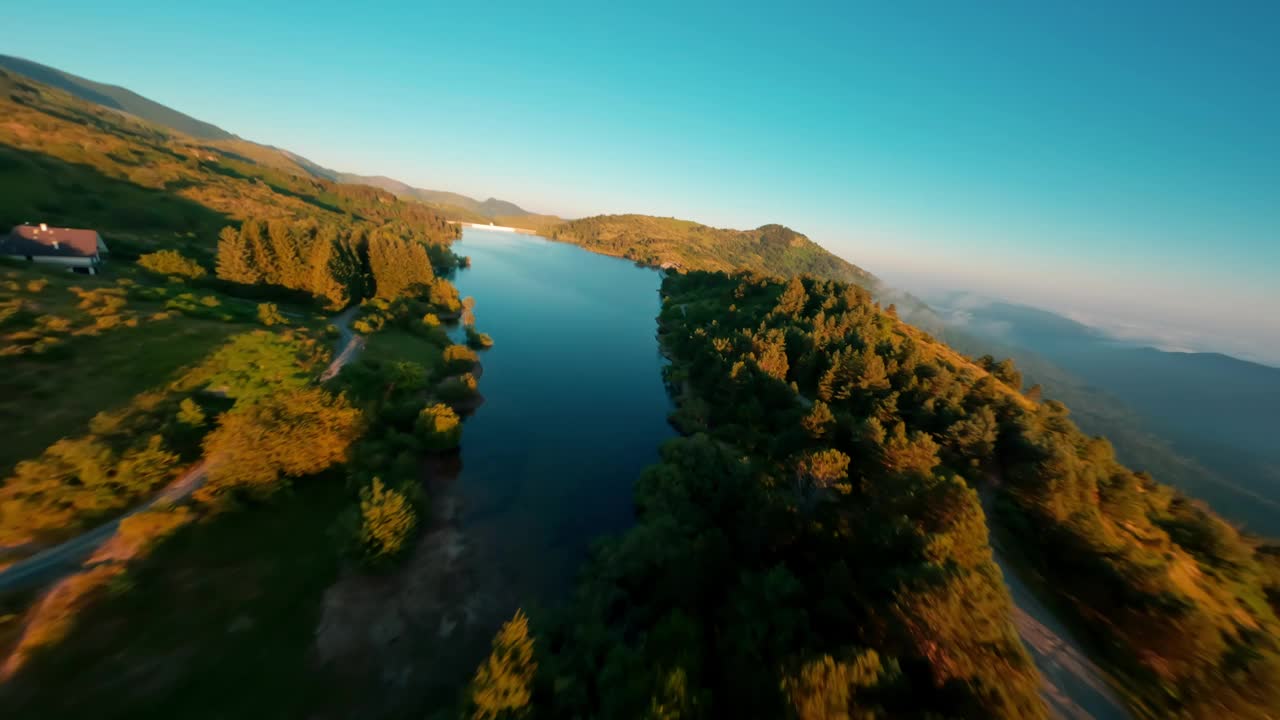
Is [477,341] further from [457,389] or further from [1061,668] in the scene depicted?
[1061,668]

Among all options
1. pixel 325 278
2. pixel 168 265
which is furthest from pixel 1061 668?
pixel 168 265

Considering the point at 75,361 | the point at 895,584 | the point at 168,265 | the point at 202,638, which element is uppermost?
the point at 895,584

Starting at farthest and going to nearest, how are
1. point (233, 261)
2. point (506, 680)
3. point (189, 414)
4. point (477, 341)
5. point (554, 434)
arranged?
point (477, 341), point (233, 261), point (554, 434), point (189, 414), point (506, 680)

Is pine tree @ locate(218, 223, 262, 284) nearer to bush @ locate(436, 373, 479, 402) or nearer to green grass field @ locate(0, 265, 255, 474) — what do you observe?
green grass field @ locate(0, 265, 255, 474)

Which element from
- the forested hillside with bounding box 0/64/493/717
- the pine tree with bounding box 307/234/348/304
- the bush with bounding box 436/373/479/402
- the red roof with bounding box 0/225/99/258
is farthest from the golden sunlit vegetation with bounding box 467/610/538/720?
the red roof with bounding box 0/225/99/258

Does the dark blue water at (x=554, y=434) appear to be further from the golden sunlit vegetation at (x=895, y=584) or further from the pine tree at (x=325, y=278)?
the pine tree at (x=325, y=278)

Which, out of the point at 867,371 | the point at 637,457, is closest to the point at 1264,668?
the point at 867,371

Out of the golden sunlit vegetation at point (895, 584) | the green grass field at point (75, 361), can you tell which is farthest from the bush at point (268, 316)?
the golden sunlit vegetation at point (895, 584)
